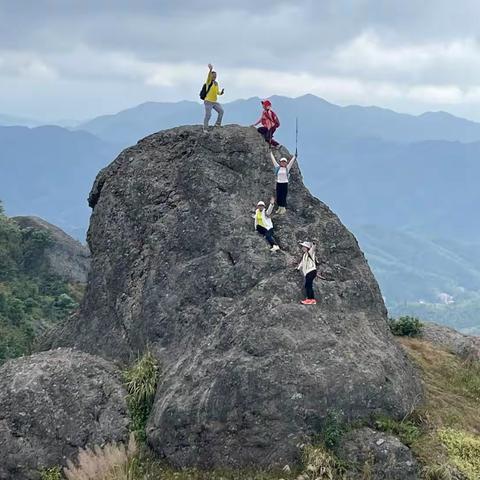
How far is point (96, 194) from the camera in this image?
82.8 ft

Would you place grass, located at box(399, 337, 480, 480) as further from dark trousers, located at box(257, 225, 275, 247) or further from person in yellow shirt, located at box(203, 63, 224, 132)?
person in yellow shirt, located at box(203, 63, 224, 132)

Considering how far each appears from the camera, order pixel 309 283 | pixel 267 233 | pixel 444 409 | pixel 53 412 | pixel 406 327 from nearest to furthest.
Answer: pixel 53 412 < pixel 309 283 < pixel 444 409 < pixel 267 233 < pixel 406 327

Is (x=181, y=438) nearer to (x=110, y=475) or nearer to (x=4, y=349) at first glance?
(x=110, y=475)

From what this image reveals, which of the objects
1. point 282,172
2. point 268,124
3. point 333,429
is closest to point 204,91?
point 268,124

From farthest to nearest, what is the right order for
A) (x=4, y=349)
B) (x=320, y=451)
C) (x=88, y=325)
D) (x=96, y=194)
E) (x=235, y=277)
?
1. (x=4, y=349)
2. (x=96, y=194)
3. (x=88, y=325)
4. (x=235, y=277)
5. (x=320, y=451)

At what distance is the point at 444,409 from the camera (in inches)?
741

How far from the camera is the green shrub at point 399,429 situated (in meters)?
16.6

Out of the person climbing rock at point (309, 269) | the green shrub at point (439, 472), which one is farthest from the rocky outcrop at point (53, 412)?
the green shrub at point (439, 472)

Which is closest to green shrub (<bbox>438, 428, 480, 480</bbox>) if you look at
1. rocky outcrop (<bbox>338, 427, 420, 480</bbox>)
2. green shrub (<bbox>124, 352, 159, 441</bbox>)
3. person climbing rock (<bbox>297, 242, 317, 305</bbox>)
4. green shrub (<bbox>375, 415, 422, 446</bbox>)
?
green shrub (<bbox>375, 415, 422, 446</bbox>)

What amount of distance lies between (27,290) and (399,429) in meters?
52.9

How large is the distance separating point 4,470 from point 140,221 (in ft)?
28.3

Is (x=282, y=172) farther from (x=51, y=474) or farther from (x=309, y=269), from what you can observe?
(x=51, y=474)

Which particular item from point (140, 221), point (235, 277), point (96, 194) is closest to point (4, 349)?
point (96, 194)

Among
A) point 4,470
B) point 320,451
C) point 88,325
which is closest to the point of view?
point 320,451
